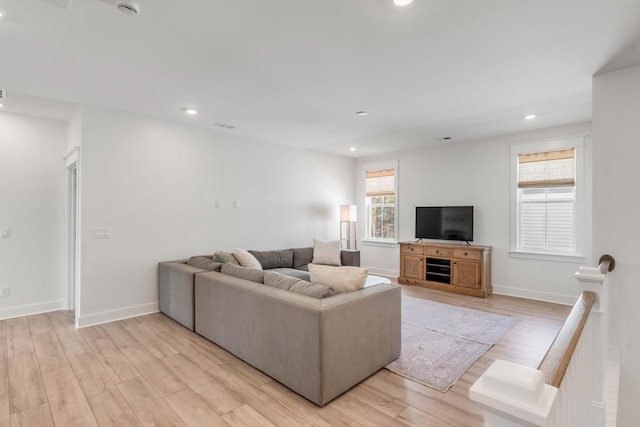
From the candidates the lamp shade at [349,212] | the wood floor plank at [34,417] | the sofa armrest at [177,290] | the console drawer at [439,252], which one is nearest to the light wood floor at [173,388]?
the wood floor plank at [34,417]

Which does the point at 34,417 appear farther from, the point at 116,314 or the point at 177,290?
the point at 116,314

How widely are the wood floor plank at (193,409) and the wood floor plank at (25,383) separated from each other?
0.96 meters

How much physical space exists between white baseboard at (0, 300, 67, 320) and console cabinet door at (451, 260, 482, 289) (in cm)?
590

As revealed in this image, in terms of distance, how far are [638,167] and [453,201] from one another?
10.6ft

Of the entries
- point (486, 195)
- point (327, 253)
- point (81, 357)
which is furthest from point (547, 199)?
point (81, 357)

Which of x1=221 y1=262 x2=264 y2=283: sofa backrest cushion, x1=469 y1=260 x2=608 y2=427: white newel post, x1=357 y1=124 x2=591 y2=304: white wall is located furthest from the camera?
x1=357 y1=124 x2=591 y2=304: white wall

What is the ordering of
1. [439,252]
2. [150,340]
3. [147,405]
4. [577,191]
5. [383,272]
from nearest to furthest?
1. [147,405]
2. [150,340]
3. [577,191]
4. [439,252]
5. [383,272]

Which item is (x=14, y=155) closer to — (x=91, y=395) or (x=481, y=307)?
(x=91, y=395)

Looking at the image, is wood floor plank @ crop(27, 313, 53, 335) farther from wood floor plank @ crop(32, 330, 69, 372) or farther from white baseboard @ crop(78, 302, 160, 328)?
white baseboard @ crop(78, 302, 160, 328)

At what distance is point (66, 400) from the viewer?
7.73 feet

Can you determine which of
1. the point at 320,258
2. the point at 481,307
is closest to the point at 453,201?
the point at 481,307

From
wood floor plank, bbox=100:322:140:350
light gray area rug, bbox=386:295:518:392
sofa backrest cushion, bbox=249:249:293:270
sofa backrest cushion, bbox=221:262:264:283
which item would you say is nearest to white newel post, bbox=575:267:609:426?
light gray area rug, bbox=386:295:518:392

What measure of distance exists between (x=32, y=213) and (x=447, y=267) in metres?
6.21

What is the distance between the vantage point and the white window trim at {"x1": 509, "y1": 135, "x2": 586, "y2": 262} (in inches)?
181
